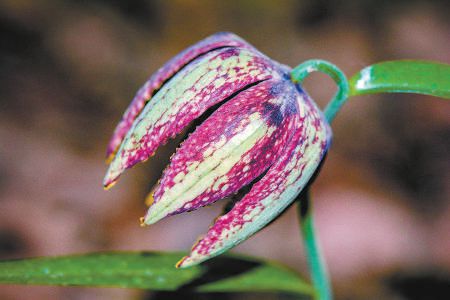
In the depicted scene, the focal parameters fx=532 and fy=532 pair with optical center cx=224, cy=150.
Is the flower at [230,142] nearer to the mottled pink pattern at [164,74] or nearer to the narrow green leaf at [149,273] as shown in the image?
the mottled pink pattern at [164,74]

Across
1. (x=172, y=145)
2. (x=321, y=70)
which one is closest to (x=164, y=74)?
(x=321, y=70)

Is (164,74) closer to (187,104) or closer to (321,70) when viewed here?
(187,104)

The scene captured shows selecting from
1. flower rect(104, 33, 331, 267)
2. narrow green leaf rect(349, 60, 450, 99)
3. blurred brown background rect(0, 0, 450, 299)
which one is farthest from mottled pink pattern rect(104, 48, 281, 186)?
blurred brown background rect(0, 0, 450, 299)

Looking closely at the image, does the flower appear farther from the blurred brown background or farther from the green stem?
the blurred brown background

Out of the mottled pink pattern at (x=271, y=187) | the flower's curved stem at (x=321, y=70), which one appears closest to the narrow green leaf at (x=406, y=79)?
the flower's curved stem at (x=321, y=70)

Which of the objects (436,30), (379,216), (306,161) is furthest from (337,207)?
(306,161)
